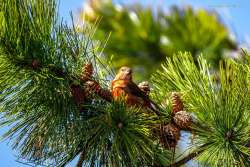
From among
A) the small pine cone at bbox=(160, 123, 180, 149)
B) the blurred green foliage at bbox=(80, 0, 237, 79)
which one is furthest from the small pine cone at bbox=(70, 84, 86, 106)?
the blurred green foliage at bbox=(80, 0, 237, 79)

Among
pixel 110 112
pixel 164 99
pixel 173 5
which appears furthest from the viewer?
pixel 173 5

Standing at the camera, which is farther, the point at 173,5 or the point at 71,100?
the point at 173,5

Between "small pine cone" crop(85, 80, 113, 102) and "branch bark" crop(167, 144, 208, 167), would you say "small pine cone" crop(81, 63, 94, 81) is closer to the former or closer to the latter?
"small pine cone" crop(85, 80, 113, 102)

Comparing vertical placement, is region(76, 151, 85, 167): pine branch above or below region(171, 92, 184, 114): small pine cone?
below

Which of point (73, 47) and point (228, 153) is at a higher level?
point (73, 47)

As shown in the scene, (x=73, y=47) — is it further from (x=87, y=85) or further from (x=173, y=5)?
(x=173, y=5)

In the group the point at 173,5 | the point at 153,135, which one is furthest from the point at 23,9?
the point at 173,5

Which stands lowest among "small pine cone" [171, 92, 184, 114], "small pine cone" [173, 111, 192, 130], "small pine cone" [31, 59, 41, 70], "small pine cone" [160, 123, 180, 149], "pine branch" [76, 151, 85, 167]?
"pine branch" [76, 151, 85, 167]

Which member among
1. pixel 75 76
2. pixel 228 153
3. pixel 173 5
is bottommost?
pixel 228 153
